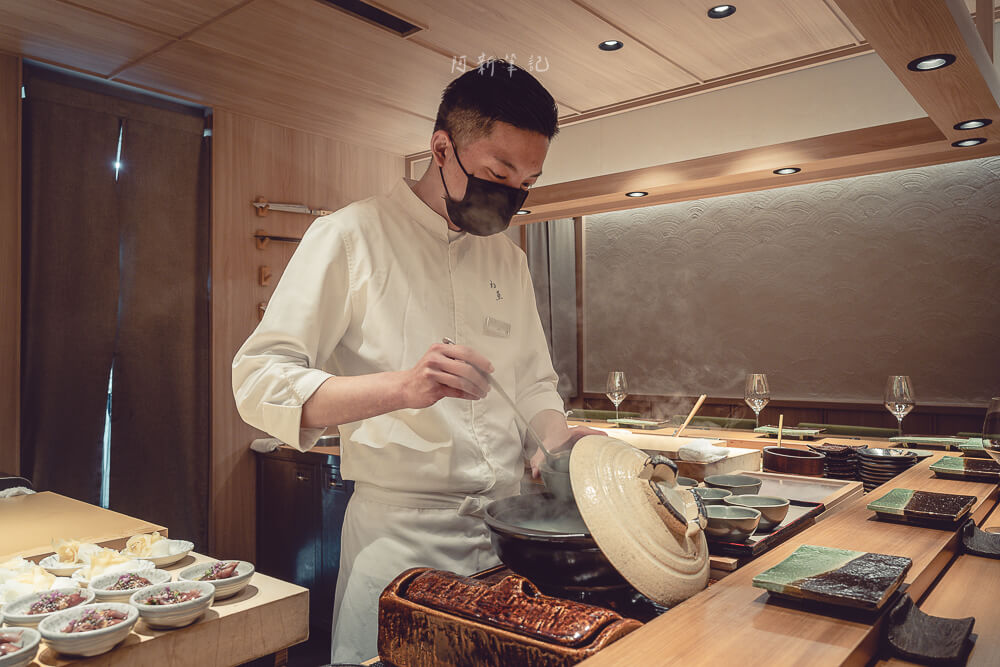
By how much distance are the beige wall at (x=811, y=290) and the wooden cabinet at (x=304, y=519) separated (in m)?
2.93

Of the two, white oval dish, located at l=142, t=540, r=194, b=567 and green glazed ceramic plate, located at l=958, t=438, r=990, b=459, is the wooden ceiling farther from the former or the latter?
white oval dish, located at l=142, t=540, r=194, b=567

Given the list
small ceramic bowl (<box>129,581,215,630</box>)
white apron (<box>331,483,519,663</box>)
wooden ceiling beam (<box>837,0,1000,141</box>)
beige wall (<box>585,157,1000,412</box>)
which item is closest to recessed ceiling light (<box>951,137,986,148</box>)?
wooden ceiling beam (<box>837,0,1000,141</box>)

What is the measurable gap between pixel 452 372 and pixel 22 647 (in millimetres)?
940

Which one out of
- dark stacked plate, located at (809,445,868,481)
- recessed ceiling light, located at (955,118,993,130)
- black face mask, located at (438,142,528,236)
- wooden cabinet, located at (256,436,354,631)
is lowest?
wooden cabinet, located at (256,436,354,631)

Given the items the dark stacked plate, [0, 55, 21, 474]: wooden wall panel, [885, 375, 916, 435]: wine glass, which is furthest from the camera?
[0, 55, 21, 474]: wooden wall panel

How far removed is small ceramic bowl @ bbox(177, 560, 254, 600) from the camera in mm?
Result: 1562

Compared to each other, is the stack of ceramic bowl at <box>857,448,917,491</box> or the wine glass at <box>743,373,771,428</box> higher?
the wine glass at <box>743,373,771,428</box>

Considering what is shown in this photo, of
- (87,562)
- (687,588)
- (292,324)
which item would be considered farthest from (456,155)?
(87,562)

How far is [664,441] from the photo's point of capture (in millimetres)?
2531

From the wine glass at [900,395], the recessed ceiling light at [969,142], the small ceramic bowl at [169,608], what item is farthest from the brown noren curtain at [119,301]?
the recessed ceiling light at [969,142]

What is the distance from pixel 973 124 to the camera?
127 inches

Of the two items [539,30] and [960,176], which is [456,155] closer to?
[539,30]

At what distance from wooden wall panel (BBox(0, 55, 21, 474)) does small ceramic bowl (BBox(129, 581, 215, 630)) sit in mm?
2894

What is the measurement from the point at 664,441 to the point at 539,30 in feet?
6.93
